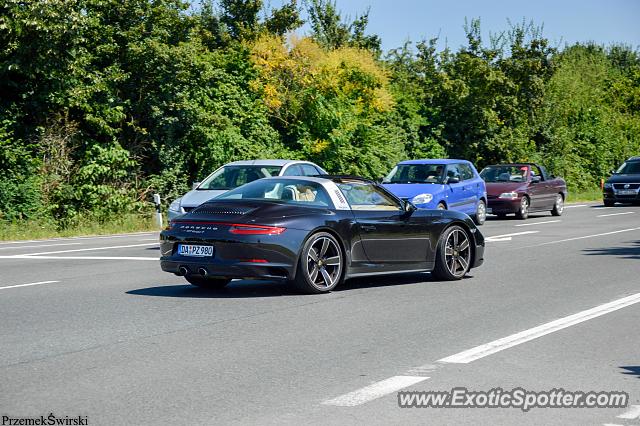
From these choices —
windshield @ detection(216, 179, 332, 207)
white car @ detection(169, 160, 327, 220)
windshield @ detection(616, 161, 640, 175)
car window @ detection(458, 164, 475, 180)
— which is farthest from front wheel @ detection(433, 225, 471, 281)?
windshield @ detection(616, 161, 640, 175)

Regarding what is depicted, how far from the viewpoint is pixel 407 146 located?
4059 cm

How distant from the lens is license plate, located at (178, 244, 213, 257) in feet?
37.4

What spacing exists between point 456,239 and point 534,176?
18713 millimetres

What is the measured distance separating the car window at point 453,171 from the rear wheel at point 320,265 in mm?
14046

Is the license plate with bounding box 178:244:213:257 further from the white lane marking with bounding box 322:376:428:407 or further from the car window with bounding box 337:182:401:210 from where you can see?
the white lane marking with bounding box 322:376:428:407

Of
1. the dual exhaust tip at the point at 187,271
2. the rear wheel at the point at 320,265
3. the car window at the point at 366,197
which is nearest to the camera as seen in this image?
the dual exhaust tip at the point at 187,271

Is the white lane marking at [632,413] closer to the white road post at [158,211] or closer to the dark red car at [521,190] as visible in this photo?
the white road post at [158,211]

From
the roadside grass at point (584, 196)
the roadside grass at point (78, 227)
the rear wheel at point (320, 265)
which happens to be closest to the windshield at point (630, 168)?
the roadside grass at point (584, 196)

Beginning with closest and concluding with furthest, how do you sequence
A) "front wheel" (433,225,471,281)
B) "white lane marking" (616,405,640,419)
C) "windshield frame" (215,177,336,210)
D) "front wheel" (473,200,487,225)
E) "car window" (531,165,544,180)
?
"white lane marking" (616,405,640,419) < "windshield frame" (215,177,336,210) < "front wheel" (433,225,471,281) < "front wheel" (473,200,487,225) < "car window" (531,165,544,180)

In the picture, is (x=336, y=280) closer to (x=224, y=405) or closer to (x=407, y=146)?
(x=224, y=405)

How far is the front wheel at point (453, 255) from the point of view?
13.2m

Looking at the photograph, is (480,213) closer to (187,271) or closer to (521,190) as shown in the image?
(521,190)

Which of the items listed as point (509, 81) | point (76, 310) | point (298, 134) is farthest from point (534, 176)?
point (76, 310)

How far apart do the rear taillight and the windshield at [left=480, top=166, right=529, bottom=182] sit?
2080cm
